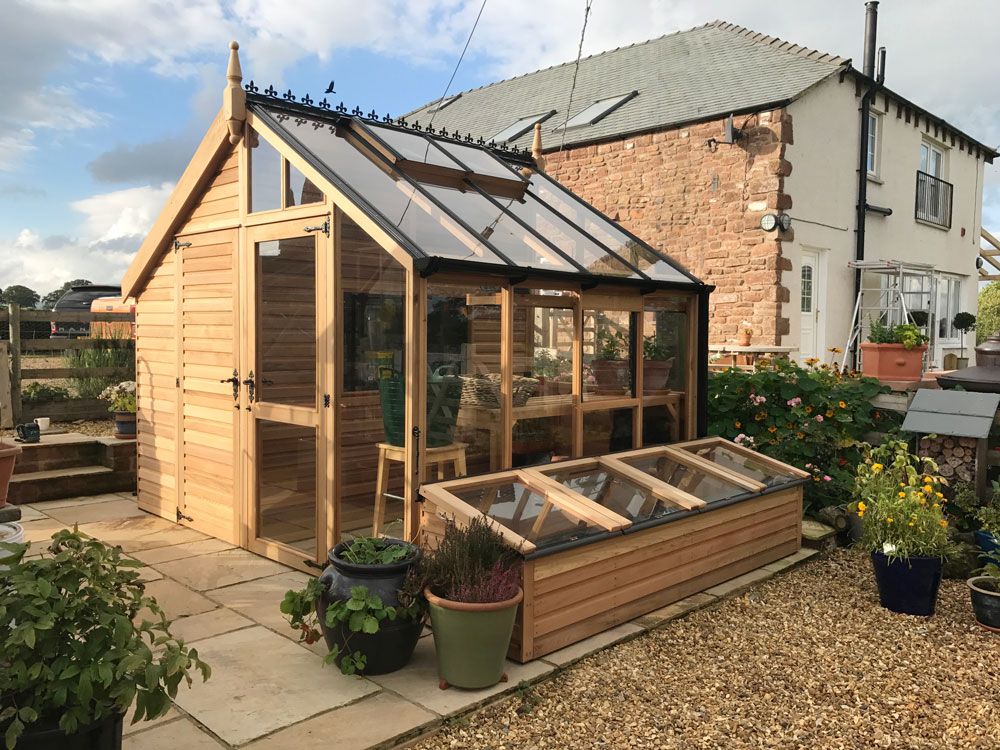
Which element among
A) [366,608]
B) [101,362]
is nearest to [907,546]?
[366,608]

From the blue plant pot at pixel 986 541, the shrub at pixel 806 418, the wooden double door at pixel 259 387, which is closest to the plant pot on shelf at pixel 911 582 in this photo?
the blue plant pot at pixel 986 541

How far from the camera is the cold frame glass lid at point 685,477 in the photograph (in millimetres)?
4785

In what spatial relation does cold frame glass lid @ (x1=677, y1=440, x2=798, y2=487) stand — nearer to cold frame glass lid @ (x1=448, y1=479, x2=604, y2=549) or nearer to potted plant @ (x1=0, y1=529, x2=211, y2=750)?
cold frame glass lid @ (x1=448, y1=479, x2=604, y2=549)

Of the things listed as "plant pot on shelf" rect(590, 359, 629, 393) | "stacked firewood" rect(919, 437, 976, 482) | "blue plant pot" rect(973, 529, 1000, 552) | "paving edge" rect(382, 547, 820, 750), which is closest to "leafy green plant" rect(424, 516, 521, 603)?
"paving edge" rect(382, 547, 820, 750)

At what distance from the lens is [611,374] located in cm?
515

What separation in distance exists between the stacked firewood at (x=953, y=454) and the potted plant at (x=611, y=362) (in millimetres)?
2375

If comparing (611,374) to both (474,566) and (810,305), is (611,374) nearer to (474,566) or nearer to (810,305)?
(474,566)

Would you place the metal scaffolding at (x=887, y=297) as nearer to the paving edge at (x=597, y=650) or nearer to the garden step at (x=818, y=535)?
the garden step at (x=818, y=535)

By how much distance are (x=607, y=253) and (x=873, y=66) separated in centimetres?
1035

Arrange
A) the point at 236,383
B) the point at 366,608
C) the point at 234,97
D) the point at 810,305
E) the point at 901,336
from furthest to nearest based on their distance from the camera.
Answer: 1. the point at 810,305
2. the point at 901,336
3. the point at 236,383
4. the point at 234,97
5. the point at 366,608

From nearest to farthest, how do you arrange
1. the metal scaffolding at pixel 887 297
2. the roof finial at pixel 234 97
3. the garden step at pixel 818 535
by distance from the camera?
the roof finial at pixel 234 97, the garden step at pixel 818 535, the metal scaffolding at pixel 887 297

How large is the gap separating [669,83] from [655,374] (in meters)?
8.51

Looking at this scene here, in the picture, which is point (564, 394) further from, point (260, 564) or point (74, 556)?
point (74, 556)

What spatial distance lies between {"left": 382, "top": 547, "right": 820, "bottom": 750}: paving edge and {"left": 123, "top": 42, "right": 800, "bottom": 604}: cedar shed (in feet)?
0.51
